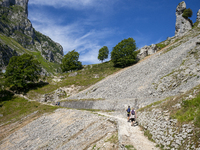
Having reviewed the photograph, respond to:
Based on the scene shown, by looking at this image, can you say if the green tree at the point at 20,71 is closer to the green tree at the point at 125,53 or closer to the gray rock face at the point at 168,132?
the green tree at the point at 125,53

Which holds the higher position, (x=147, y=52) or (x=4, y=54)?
(x=4, y=54)

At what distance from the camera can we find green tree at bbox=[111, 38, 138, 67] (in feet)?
229

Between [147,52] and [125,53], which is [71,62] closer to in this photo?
[125,53]

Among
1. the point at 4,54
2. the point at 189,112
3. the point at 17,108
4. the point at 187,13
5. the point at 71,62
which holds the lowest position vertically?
the point at 17,108

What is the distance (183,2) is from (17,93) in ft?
369

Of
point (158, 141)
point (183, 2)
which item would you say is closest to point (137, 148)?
point (158, 141)


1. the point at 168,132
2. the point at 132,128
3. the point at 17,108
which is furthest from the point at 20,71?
the point at 168,132

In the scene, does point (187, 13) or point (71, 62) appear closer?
point (187, 13)

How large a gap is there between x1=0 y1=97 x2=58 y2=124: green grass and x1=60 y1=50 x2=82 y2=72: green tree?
39697mm

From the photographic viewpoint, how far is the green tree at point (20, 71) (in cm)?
5368

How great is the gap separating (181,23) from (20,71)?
96.5 m

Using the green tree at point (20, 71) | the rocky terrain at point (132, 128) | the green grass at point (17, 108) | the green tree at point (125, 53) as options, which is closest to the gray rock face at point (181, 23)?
the green tree at point (125, 53)

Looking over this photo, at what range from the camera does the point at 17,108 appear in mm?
44656

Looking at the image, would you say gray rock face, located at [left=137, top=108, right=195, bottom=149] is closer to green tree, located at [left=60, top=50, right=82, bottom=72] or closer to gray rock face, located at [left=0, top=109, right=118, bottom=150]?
gray rock face, located at [left=0, top=109, right=118, bottom=150]
